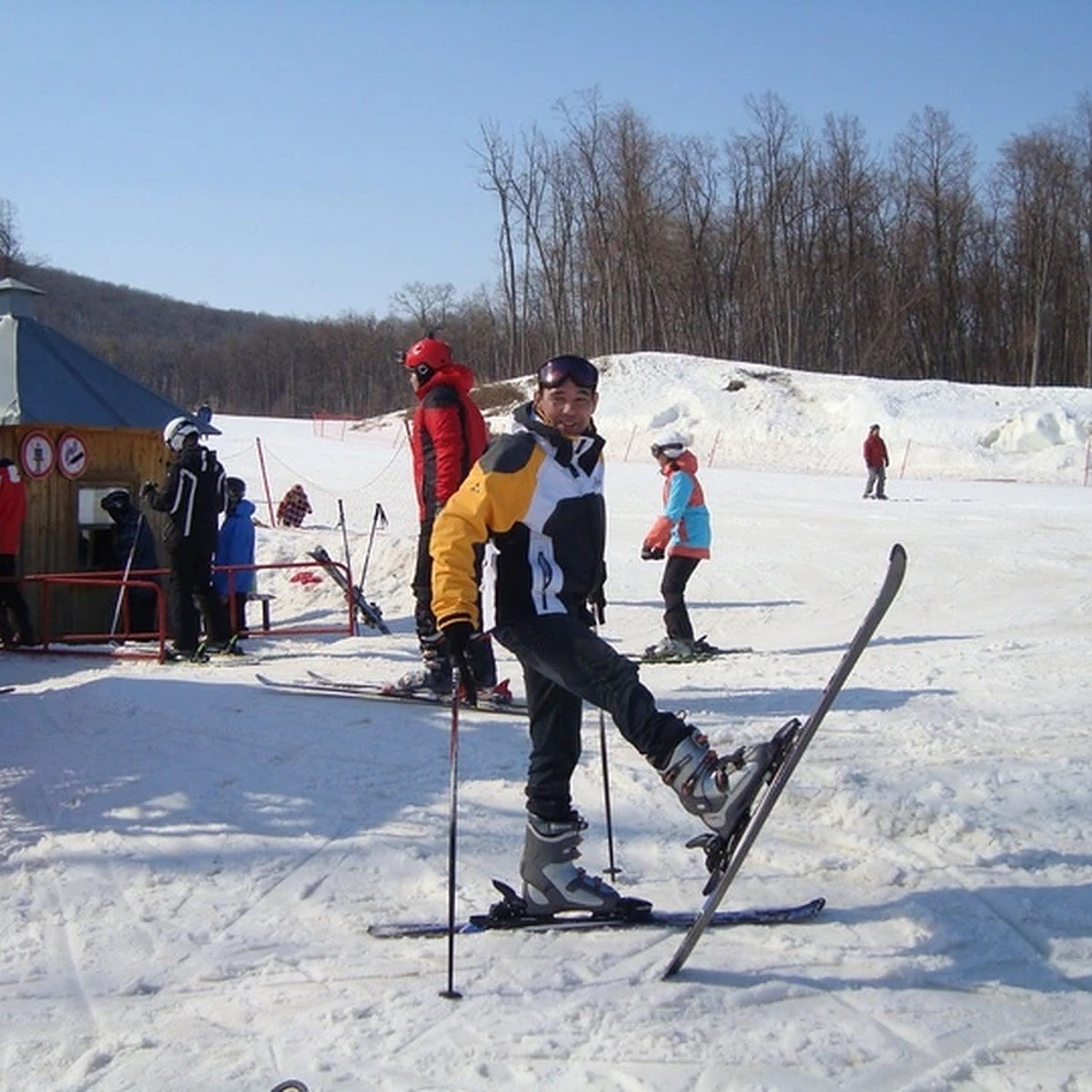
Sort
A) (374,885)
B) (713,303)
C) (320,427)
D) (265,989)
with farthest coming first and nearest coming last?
1. (713,303)
2. (320,427)
3. (374,885)
4. (265,989)

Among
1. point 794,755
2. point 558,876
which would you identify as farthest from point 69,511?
point 794,755

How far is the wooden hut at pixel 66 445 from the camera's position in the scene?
15039mm

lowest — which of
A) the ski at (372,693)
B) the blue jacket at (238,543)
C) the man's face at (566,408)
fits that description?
the ski at (372,693)

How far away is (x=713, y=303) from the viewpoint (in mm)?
63688

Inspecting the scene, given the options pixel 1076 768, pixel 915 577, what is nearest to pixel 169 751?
pixel 1076 768

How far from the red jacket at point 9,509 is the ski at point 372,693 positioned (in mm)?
5462

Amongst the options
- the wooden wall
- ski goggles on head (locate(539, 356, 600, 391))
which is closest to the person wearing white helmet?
ski goggles on head (locate(539, 356, 600, 391))

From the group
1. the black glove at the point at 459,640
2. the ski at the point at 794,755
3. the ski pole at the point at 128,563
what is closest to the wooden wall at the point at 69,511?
the ski pole at the point at 128,563

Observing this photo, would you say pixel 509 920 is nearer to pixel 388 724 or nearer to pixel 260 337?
pixel 388 724

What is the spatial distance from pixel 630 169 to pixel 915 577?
5010 centimetres

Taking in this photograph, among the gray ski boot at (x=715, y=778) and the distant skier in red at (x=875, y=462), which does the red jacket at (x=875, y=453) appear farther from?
the gray ski boot at (x=715, y=778)

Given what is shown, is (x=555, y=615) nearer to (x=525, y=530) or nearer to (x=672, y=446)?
(x=525, y=530)

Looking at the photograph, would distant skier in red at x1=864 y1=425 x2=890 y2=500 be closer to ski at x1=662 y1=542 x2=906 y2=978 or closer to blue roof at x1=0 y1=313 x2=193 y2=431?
blue roof at x1=0 y1=313 x2=193 y2=431

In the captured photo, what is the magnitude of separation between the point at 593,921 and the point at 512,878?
2.09 feet
